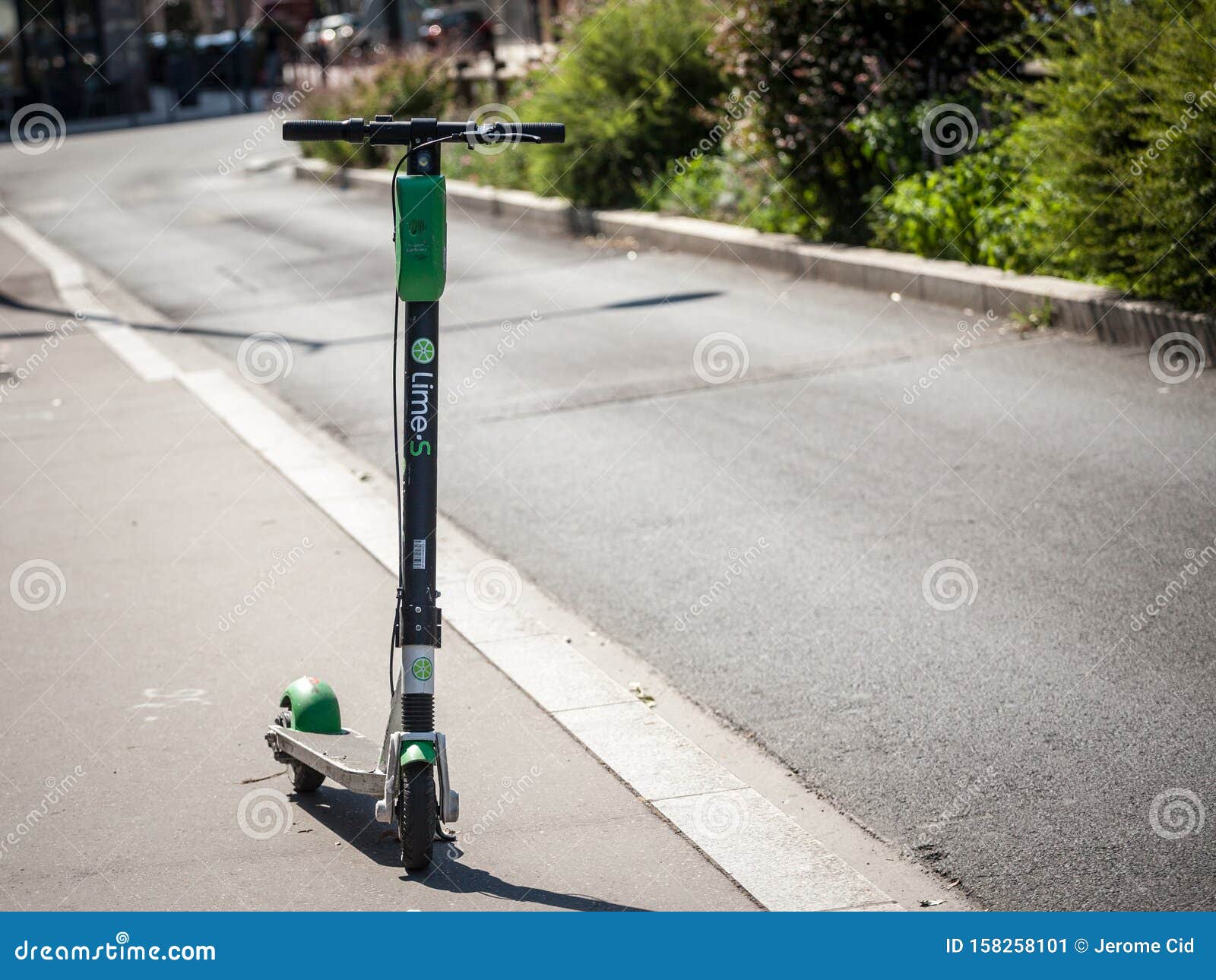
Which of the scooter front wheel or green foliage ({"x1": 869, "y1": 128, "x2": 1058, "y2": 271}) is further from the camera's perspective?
green foliage ({"x1": 869, "y1": 128, "x2": 1058, "y2": 271})

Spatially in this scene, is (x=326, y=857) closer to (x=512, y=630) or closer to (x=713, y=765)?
(x=713, y=765)

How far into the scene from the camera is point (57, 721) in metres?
4.98

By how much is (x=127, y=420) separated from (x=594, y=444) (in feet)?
11.0

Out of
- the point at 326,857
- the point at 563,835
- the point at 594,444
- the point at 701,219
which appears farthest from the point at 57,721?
the point at 701,219

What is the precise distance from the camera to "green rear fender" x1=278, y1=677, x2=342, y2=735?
14.2 ft
